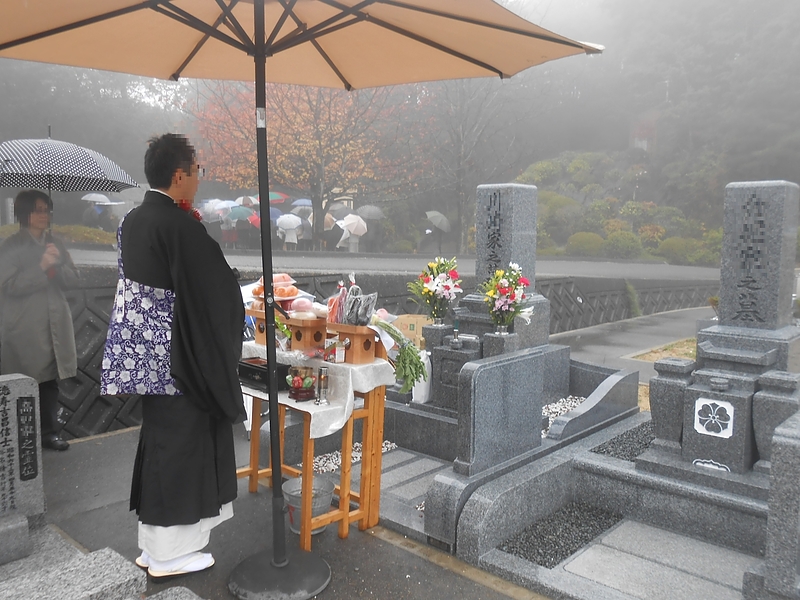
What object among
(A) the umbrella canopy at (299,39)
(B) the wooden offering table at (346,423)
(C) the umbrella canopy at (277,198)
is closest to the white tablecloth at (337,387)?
(B) the wooden offering table at (346,423)

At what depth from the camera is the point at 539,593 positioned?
3156 mm

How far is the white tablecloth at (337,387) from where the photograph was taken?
341cm

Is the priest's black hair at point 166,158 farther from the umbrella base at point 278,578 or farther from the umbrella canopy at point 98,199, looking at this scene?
the umbrella canopy at point 98,199

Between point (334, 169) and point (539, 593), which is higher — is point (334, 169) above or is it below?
above

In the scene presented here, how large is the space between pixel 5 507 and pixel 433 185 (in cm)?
2273

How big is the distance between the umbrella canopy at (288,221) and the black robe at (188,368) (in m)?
15.4

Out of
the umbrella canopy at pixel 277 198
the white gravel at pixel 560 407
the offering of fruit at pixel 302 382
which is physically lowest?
the white gravel at pixel 560 407

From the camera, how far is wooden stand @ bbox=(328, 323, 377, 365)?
143 inches

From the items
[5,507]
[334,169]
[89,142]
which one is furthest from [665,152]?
[5,507]

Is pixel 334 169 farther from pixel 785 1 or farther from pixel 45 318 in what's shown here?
pixel 785 1

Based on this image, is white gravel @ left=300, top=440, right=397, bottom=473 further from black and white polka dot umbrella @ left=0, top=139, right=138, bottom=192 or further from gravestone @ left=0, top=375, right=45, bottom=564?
black and white polka dot umbrella @ left=0, top=139, right=138, bottom=192

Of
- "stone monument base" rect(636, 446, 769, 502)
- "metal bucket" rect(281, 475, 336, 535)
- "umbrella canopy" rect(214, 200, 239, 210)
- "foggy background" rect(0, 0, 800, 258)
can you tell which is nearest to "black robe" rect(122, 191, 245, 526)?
"metal bucket" rect(281, 475, 336, 535)

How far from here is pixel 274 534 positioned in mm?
3066

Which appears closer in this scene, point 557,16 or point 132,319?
point 132,319
